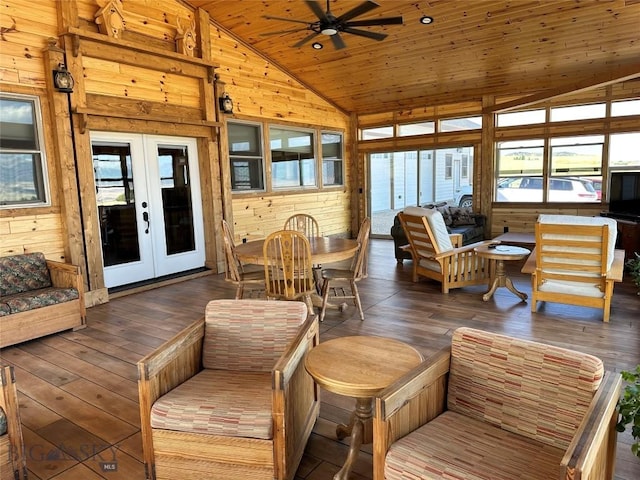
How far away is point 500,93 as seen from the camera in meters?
7.92

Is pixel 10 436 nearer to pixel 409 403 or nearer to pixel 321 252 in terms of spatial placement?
pixel 409 403

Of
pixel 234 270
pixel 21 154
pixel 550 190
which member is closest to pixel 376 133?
pixel 550 190

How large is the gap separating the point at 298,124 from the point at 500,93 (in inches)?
149

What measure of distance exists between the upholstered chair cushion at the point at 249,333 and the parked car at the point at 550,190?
7.22 metres

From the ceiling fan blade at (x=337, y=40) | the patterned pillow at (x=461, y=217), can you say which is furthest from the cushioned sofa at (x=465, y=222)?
the ceiling fan blade at (x=337, y=40)

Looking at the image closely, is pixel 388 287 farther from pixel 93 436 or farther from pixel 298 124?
pixel 298 124

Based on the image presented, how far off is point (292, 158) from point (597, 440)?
7.53 meters

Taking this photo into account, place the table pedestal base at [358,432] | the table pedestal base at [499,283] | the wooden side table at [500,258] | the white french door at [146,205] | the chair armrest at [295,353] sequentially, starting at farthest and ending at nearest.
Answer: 1. the white french door at [146,205]
2. the table pedestal base at [499,283]
3. the wooden side table at [500,258]
4. the table pedestal base at [358,432]
5. the chair armrest at [295,353]

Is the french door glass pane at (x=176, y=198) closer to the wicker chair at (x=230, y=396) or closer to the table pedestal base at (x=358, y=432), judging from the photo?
the wicker chair at (x=230, y=396)

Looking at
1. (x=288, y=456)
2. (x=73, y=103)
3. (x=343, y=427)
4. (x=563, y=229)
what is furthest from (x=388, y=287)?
(x=73, y=103)

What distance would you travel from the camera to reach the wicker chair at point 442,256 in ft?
16.5

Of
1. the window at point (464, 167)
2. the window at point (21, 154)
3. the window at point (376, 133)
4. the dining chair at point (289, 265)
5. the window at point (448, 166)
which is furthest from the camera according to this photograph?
the window at point (376, 133)

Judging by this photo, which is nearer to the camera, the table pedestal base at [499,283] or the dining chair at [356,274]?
the dining chair at [356,274]

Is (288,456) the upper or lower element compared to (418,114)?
lower
